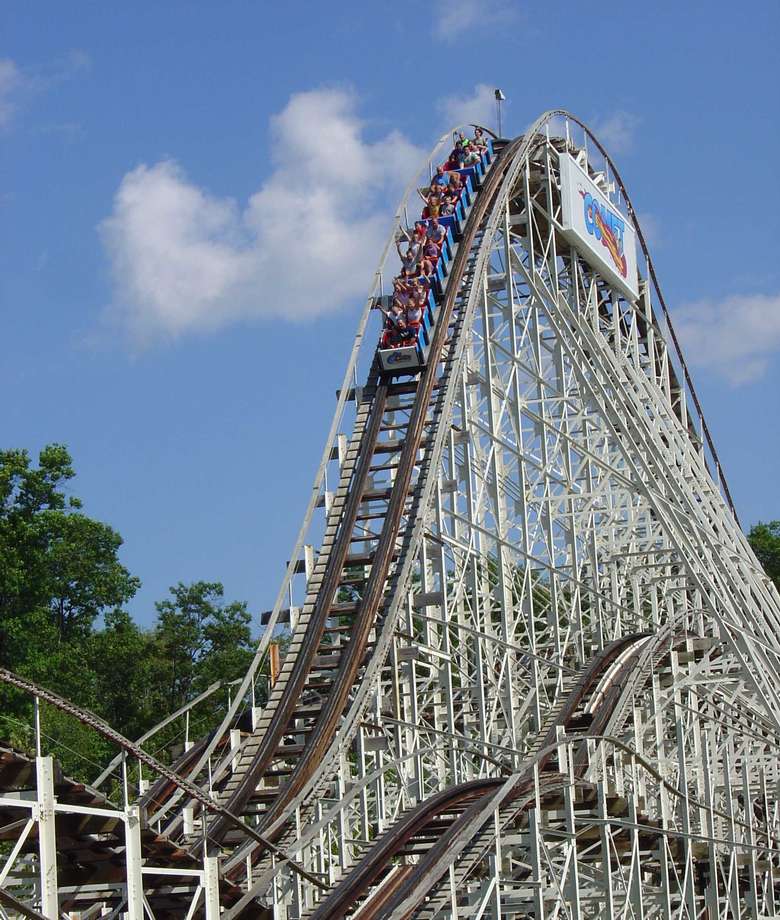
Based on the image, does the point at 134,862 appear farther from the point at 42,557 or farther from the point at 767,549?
the point at 767,549

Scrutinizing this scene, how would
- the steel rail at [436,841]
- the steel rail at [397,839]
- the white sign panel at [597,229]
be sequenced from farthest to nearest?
the white sign panel at [597,229] < the steel rail at [397,839] < the steel rail at [436,841]

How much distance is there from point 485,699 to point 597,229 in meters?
9.71

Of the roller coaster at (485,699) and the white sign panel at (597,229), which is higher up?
the white sign panel at (597,229)

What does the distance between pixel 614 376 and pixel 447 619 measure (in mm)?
6697

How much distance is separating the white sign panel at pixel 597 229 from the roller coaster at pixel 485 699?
0.07 metres

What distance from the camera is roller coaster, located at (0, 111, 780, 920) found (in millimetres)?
14844

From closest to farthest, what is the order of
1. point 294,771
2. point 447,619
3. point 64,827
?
point 64,827 < point 294,771 < point 447,619

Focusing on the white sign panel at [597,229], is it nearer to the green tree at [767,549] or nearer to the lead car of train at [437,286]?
the lead car of train at [437,286]

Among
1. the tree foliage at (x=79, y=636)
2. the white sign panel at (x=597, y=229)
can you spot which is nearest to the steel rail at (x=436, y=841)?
the white sign panel at (x=597, y=229)

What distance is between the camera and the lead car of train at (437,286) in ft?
75.5

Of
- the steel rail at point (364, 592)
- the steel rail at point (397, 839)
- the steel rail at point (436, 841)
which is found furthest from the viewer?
the steel rail at point (364, 592)

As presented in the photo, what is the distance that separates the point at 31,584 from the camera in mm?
40156

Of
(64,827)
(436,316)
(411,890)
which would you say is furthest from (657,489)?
(64,827)

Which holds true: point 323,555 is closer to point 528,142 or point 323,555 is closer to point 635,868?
point 635,868
